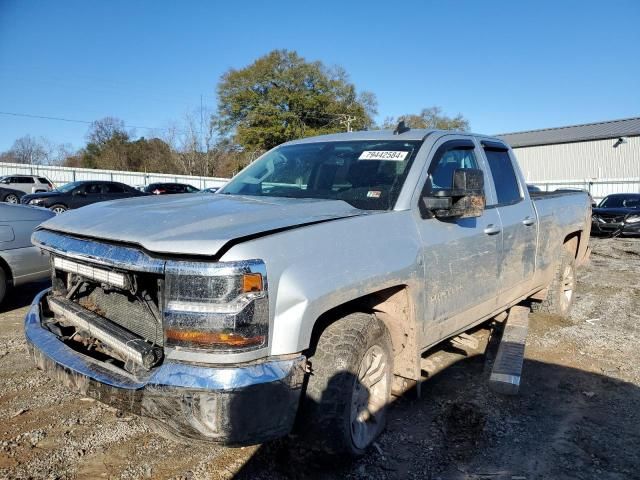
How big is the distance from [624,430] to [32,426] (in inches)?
149

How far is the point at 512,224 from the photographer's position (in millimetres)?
4066

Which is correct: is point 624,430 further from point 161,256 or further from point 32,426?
point 32,426

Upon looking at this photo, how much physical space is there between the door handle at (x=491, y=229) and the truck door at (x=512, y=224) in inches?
6.1

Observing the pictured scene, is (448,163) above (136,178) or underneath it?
above

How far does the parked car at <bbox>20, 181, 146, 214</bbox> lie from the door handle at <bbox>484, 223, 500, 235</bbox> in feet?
56.2

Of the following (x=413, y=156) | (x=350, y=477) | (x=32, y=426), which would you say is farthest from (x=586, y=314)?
(x=32, y=426)

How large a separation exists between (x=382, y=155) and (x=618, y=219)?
15739 millimetres

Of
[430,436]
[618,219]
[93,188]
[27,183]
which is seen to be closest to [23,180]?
[27,183]

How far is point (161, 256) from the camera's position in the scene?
218 cm

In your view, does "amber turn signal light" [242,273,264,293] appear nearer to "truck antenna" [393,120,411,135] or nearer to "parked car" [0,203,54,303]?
"truck antenna" [393,120,411,135]

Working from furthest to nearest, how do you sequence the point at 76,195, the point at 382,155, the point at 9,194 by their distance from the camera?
the point at 9,194 → the point at 76,195 → the point at 382,155

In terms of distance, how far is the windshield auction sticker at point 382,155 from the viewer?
3.38m

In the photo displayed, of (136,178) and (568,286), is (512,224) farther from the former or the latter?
(136,178)

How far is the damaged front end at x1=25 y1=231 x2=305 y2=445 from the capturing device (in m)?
2.05
